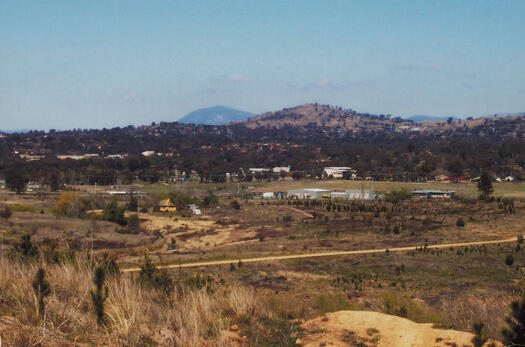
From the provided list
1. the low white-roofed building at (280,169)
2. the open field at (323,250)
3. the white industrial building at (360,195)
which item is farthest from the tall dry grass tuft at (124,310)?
the low white-roofed building at (280,169)

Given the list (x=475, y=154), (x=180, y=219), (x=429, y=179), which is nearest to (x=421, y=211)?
(x=180, y=219)

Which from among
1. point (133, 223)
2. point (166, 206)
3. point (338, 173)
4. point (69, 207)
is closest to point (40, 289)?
point (133, 223)

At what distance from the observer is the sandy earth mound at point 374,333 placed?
724 cm

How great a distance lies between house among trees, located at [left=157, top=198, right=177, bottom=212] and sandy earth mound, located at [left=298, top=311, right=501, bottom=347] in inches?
2313

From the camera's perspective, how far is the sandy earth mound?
724 centimetres

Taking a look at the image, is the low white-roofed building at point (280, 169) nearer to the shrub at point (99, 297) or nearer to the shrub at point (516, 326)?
the shrub at point (99, 297)

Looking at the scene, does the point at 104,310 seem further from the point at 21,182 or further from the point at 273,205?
the point at 21,182

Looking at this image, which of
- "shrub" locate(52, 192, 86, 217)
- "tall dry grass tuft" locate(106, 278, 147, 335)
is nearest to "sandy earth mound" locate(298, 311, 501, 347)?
"tall dry grass tuft" locate(106, 278, 147, 335)

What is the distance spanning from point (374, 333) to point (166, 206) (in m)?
60.4

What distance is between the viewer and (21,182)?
77188mm

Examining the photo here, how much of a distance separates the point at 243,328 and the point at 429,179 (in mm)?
102514

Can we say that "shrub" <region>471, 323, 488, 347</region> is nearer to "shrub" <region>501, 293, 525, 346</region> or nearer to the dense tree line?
"shrub" <region>501, 293, 525, 346</region>

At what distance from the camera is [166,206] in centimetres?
6619

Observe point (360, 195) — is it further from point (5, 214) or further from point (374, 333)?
point (374, 333)
